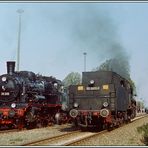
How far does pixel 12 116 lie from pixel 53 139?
5.88 meters

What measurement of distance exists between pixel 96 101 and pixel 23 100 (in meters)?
4.65

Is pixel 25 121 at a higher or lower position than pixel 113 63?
lower

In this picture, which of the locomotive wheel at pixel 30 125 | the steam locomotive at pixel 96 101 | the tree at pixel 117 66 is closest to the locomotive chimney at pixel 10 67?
the locomotive wheel at pixel 30 125

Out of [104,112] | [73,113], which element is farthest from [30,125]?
[104,112]

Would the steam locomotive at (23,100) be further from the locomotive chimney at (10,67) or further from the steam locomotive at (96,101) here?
the steam locomotive at (96,101)

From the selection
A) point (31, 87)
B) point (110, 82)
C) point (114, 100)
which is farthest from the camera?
point (31, 87)

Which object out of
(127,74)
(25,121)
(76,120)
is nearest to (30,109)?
(25,121)

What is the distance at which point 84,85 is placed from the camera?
19016mm

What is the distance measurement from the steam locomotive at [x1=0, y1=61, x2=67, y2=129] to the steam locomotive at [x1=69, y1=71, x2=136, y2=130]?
2.29 m

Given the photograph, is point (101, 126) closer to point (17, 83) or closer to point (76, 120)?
point (76, 120)

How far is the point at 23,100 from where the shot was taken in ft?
66.5

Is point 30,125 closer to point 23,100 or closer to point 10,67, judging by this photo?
point 23,100

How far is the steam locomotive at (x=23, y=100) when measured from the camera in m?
19.7

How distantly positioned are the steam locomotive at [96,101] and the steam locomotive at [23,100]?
229cm
